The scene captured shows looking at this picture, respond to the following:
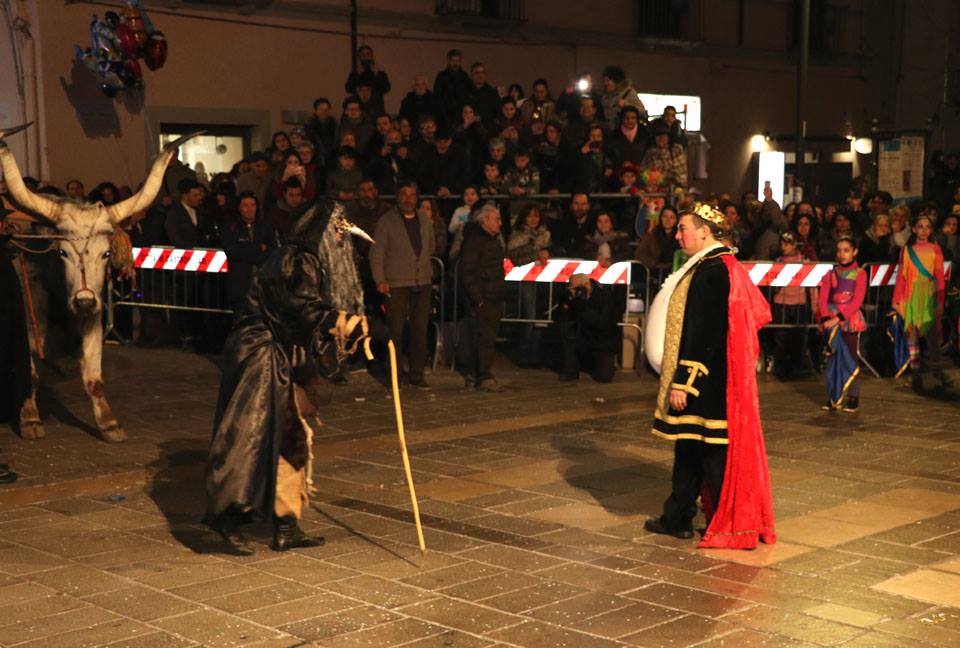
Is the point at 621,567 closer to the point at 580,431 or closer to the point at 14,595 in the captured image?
the point at 14,595

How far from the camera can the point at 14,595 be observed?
24.7 ft

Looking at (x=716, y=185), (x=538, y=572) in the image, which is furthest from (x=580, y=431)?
(x=716, y=185)

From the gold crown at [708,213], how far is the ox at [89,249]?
482 cm

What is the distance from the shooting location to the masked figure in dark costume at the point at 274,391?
8.14 m

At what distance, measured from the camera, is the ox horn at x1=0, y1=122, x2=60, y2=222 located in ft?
37.4

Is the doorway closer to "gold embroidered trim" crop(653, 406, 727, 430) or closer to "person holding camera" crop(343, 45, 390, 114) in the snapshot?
"person holding camera" crop(343, 45, 390, 114)

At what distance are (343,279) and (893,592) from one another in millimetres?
3782

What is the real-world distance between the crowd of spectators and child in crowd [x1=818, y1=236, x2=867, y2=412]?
2.01m

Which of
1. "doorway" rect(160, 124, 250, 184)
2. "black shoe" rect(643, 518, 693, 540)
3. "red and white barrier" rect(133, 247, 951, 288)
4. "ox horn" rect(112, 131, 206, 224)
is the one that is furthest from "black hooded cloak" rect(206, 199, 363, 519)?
"doorway" rect(160, 124, 250, 184)

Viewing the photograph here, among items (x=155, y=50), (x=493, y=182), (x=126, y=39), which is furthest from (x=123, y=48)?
(x=493, y=182)

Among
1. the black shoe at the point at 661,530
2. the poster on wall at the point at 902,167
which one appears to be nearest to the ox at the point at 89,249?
the black shoe at the point at 661,530

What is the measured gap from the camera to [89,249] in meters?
11.9

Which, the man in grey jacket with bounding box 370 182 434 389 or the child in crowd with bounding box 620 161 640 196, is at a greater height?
the child in crowd with bounding box 620 161 640 196

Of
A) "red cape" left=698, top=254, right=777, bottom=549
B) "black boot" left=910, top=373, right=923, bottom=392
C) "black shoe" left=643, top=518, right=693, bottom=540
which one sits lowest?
"black shoe" left=643, top=518, right=693, bottom=540
